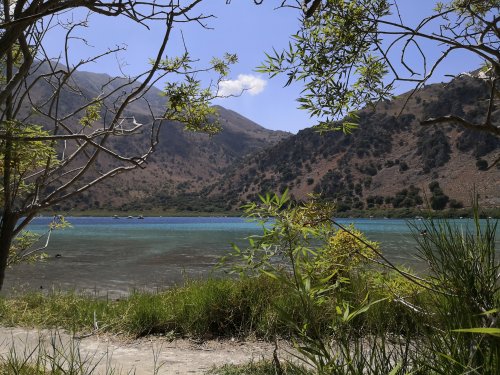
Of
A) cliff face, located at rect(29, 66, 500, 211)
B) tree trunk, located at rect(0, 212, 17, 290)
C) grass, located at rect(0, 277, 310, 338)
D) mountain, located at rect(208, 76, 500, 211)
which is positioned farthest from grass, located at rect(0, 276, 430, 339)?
mountain, located at rect(208, 76, 500, 211)

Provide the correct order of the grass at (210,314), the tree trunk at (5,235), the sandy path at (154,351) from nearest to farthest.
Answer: the tree trunk at (5,235), the sandy path at (154,351), the grass at (210,314)

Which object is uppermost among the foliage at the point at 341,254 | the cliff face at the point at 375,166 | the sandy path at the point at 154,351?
the cliff face at the point at 375,166

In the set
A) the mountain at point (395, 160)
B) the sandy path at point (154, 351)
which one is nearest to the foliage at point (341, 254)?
the sandy path at point (154, 351)

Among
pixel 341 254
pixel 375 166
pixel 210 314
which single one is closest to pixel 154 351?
pixel 210 314

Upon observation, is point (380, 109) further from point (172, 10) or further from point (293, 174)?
point (172, 10)

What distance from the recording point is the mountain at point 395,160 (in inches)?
3423

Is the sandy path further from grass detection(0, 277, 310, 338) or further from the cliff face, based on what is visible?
the cliff face

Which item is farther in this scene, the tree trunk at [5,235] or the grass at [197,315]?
the grass at [197,315]

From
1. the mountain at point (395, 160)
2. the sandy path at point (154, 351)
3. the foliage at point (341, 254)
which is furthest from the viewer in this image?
the mountain at point (395, 160)

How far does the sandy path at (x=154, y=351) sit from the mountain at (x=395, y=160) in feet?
249

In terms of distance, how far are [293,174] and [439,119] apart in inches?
4582

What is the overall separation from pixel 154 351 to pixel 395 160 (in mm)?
103966

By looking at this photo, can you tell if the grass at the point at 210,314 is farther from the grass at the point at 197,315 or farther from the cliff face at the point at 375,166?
the cliff face at the point at 375,166

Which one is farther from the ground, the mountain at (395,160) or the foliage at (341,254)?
the mountain at (395,160)
